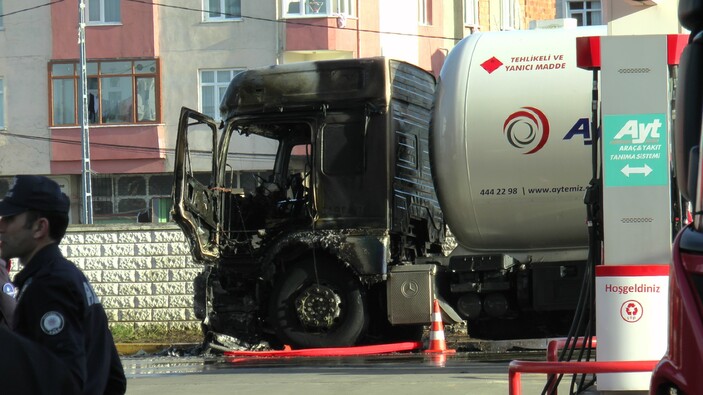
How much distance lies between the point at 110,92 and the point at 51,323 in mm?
34289

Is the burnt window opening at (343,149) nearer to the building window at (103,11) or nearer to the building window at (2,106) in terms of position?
the building window at (103,11)

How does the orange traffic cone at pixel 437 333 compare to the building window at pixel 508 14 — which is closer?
the orange traffic cone at pixel 437 333

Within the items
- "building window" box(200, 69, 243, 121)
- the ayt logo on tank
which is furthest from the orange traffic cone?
"building window" box(200, 69, 243, 121)

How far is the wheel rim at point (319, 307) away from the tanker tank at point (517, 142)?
162 centimetres

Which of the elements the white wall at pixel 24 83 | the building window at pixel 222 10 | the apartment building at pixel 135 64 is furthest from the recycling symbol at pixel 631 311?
the white wall at pixel 24 83

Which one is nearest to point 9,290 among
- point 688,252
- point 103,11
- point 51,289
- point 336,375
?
point 51,289

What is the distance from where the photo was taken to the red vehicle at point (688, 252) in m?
4.29

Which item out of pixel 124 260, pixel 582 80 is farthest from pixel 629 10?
pixel 124 260

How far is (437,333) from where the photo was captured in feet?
47.9

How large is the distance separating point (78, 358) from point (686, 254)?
2.07 meters

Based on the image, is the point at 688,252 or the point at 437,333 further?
the point at 437,333

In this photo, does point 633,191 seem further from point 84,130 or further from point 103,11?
point 103,11

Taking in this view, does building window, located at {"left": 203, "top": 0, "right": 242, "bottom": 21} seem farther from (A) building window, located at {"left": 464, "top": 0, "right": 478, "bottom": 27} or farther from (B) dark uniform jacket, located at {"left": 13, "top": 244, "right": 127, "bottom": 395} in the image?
(B) dark uniform jacket, located at {"left": 13, "top": 244, "right": 127, "bottom": 395}

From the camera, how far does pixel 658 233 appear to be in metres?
8.24
